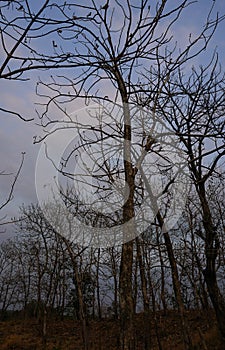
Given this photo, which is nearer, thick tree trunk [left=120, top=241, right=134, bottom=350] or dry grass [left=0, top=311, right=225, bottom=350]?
thick tree trunk [left=120, top=241, right=134, bottom=350]

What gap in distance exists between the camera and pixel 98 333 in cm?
1897

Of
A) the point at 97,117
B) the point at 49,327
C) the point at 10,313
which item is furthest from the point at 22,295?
the point at 97,117

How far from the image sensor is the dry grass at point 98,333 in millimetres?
15024

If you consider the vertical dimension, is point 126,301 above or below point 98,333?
below

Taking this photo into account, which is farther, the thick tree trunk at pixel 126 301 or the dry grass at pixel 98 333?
the dry grass at pixel 98 333

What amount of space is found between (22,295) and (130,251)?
28.2 meters

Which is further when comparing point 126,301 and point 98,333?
point 98,333

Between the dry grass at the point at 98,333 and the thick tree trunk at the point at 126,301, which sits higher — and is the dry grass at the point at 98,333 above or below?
above

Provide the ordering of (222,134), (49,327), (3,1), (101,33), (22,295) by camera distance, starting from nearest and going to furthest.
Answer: (3,1) → (222,134) → (101,33) → (49,327) → (22,295)

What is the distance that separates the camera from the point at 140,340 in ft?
53.3

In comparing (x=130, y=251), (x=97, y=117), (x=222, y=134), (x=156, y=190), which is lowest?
(x=130, y=251)

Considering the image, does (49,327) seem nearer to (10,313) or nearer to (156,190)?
(10,313)

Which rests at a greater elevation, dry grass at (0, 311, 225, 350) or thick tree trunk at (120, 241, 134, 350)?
dry grass at (0, 311, 225, 350)

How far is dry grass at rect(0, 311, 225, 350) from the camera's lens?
49.3 feet
